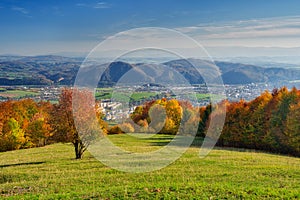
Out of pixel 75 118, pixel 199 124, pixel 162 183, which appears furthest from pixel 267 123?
pixel 162 183

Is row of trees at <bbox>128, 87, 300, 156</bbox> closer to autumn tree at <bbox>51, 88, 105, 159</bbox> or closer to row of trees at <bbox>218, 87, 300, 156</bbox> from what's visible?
row of trees at <bbox>218, 87, 300, 156</bbox>

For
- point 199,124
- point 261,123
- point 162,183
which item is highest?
point 162,183

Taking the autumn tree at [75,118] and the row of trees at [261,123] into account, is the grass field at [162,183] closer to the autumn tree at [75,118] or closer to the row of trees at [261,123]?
the autumn tree at [75,118]

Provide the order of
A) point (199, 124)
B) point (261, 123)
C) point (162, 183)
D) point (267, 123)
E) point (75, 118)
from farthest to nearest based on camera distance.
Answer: point (199, 124) → point (261, 123) → point (267, 123) → point (75, 118) → point (162, 183)

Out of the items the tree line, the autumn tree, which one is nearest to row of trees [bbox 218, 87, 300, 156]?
the tree line

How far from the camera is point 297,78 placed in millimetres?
184125

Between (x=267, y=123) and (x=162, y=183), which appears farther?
(x=267, y=123)

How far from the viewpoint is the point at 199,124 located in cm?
8300

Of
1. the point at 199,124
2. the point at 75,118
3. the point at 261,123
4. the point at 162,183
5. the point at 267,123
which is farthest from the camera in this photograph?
the point at 199,124

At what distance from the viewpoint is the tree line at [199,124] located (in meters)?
32.2

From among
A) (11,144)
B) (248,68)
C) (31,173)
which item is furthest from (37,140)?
(248,68)

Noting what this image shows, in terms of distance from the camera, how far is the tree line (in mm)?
32250

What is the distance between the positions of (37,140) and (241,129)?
4836 cm

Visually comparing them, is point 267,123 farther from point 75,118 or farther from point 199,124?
point 75,118
